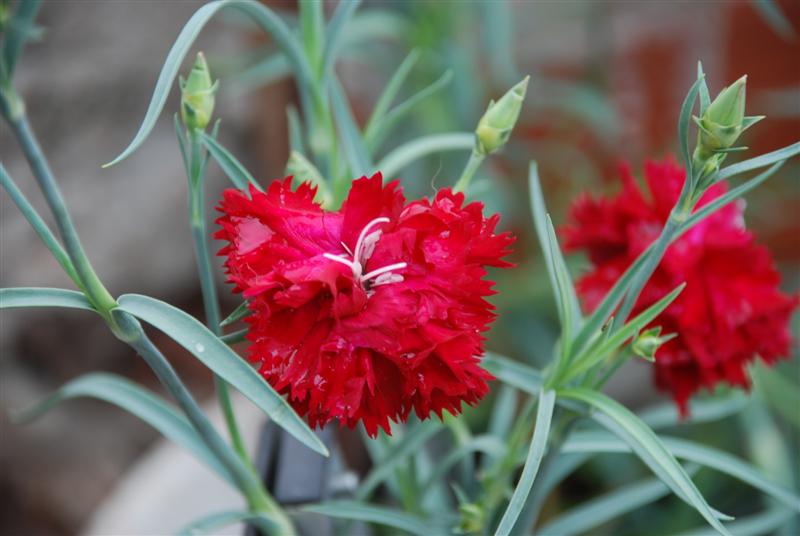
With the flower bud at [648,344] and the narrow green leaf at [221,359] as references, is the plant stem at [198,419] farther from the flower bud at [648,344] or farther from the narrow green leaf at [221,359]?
the flower bud at [648,344]

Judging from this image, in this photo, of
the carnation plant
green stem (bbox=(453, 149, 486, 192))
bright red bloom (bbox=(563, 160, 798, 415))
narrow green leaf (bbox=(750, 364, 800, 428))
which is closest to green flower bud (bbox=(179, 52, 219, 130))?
the carnation plant

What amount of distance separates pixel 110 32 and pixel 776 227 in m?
0.94

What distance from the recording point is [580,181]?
39.1 inches

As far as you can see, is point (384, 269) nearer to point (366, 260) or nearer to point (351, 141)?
point (366, 260)

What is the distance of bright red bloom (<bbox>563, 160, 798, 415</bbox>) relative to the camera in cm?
39

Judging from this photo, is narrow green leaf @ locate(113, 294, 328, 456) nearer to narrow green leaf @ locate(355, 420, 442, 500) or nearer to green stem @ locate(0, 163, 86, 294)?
green stem @ locate(0, 163, 86, 294)

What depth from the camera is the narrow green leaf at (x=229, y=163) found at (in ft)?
1.11

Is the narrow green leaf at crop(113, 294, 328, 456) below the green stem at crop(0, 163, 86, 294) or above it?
below

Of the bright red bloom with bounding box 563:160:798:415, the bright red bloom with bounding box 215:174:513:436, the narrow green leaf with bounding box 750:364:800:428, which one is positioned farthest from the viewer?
the narrow green leaf with bounding box 750:364:800:428

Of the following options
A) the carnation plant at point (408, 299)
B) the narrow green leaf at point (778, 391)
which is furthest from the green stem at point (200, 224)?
the narrow green leaf at point (778, 391)

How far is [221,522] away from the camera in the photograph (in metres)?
0.42

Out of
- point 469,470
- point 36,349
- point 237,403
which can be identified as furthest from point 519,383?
point 36,349

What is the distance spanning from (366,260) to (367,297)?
20mm

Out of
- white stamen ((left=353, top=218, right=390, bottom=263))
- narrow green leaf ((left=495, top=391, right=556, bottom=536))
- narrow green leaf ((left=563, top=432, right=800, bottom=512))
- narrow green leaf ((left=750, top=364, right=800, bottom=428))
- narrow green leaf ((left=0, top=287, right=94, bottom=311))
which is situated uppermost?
white stamen ((left=353, top=218, right=390, bottom=263))
